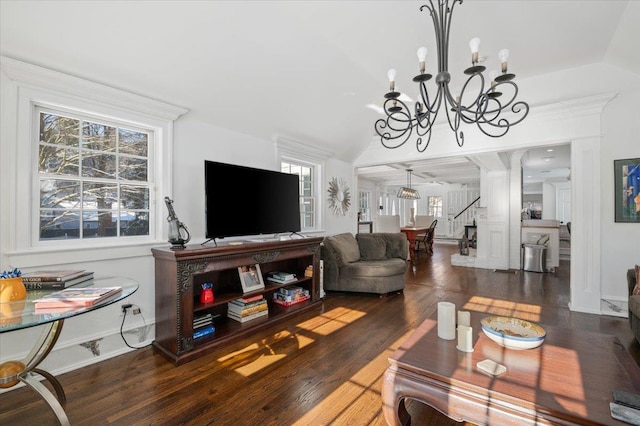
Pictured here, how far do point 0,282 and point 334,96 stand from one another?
344 centimetres

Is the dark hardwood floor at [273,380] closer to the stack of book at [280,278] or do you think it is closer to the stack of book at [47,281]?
the stack of book at [280,278]

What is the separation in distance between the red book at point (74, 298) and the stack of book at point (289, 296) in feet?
6.74

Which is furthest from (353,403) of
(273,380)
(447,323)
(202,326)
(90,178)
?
(90,178)

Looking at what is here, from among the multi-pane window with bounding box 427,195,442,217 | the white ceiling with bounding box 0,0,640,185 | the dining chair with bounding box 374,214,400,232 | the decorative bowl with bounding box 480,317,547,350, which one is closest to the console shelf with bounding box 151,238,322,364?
the white ceiling with bounding box 0,0,640,185

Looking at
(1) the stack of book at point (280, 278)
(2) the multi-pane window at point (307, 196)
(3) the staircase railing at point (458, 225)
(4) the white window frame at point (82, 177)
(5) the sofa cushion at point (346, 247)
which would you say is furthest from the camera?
(3) the staircase railing at point (458, 225)

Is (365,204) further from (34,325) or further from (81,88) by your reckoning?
(34,325)

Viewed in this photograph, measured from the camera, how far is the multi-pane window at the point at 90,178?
220 cm

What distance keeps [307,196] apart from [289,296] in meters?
1.74

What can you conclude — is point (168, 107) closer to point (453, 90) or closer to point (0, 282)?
point (0, 282)

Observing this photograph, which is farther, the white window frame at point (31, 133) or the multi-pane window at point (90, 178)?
the multi-pane window at point (90, 178)

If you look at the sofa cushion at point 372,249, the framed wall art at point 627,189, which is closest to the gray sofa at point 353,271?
the sofa cushion at point 372,249

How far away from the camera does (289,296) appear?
11.6ft

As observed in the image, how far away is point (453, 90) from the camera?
390 centimetres

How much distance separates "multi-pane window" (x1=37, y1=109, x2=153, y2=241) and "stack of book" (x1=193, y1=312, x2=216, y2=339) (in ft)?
3.20
